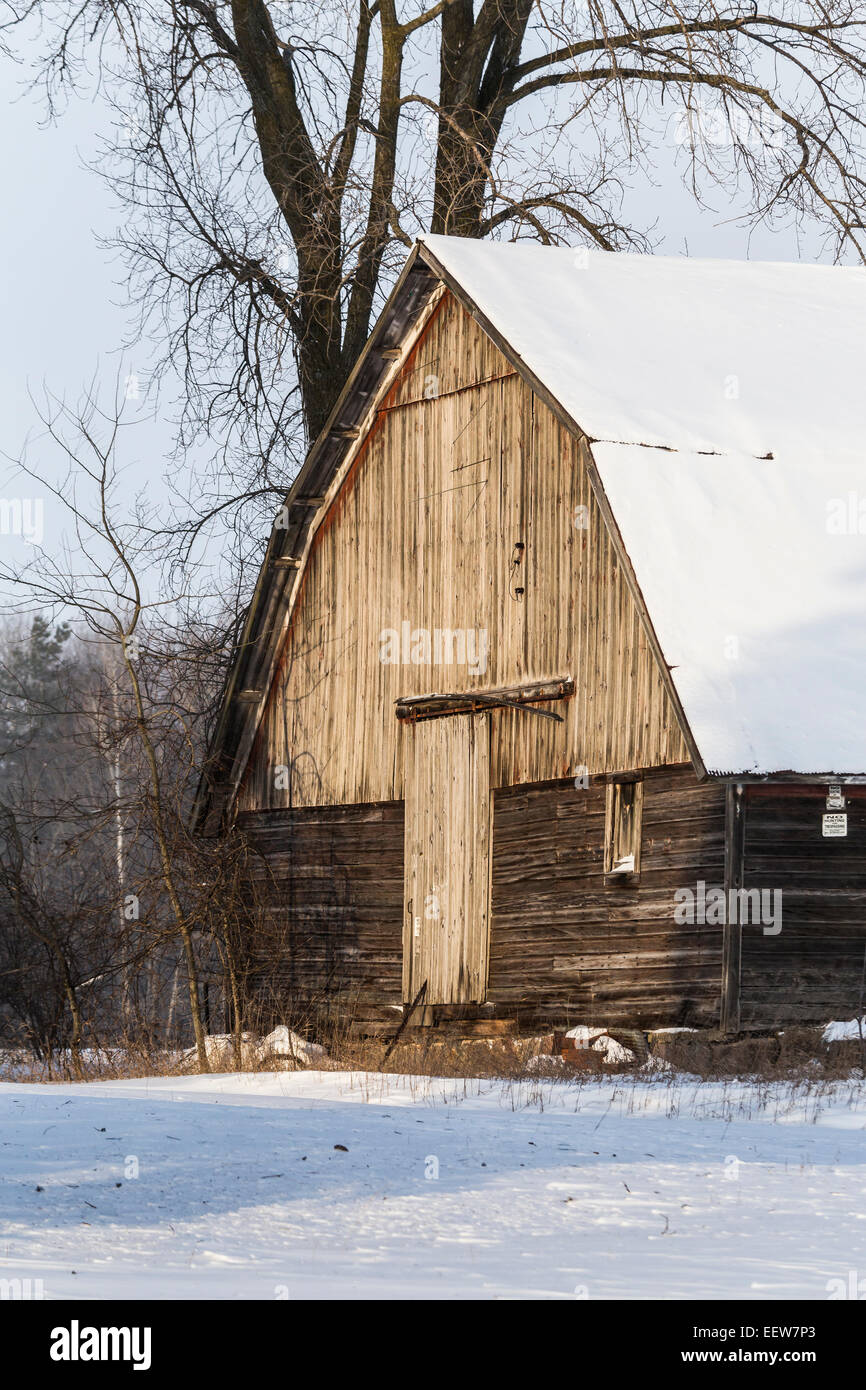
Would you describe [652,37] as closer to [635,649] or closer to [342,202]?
[342,202]

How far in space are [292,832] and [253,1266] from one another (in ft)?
45.0

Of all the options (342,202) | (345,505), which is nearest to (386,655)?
(345,505)

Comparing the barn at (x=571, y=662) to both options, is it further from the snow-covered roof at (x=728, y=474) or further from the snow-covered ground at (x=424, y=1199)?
the snow-covered ground at (x=424, y=1199)

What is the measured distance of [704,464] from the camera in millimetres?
15664

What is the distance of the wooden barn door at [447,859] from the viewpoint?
16922 millimetres

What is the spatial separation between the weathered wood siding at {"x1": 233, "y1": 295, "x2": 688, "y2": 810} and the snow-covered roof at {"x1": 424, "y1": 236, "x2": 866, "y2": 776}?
63 centimetres

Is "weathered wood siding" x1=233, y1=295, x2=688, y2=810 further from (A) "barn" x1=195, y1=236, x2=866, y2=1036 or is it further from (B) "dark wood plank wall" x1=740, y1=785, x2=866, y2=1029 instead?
(B) "dark wood plank wall" x1=740, y1=785, x2=866, y2=1029

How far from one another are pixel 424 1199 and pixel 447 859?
9.81 metres

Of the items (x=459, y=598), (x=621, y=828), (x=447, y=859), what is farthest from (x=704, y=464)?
(x=447, y=859)

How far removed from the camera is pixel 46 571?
1714 cm

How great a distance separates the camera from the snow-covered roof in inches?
551

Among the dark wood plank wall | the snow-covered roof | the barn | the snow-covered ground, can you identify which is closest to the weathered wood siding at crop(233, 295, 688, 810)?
the barn

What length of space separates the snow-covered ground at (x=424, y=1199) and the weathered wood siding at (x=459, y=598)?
503cm

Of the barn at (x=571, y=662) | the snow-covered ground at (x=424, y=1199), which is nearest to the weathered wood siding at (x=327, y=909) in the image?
the barn at (x=571, y=662)
